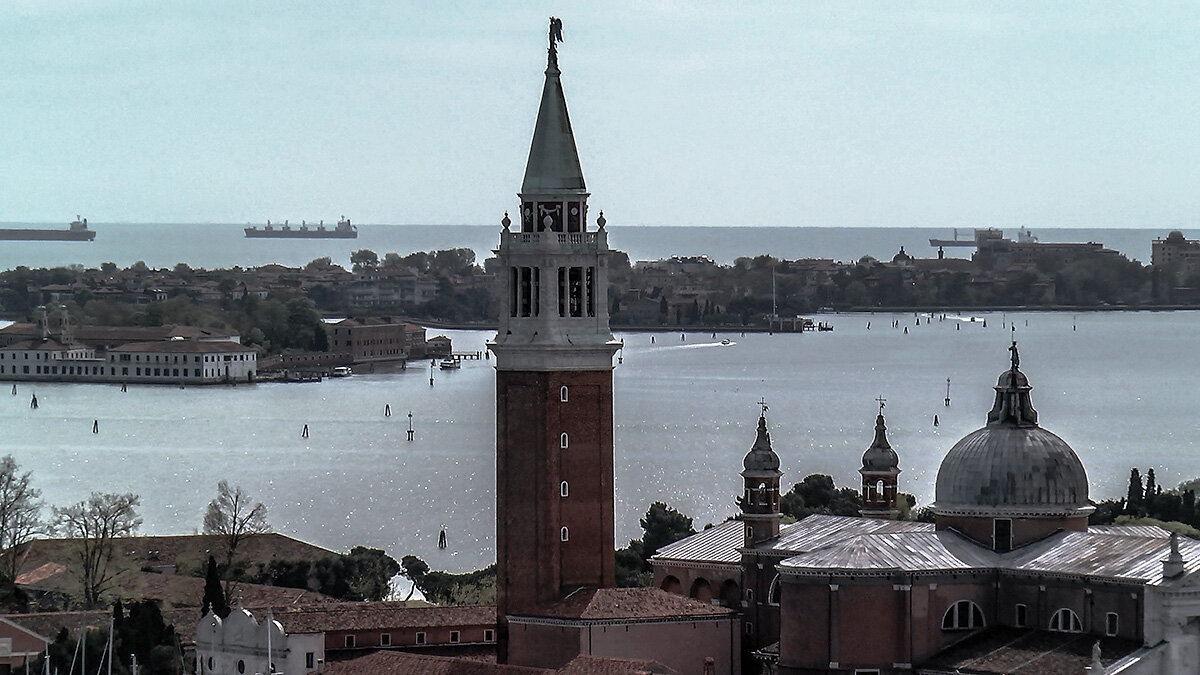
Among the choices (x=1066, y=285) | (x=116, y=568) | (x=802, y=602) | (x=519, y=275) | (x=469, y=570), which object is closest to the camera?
(x=802, y=602)

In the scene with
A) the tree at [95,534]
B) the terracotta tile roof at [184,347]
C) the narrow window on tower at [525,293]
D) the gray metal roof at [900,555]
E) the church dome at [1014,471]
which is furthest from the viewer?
the terracotta tile roof at [184,347]

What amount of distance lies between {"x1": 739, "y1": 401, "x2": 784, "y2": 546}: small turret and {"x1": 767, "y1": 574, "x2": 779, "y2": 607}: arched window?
0.66 m

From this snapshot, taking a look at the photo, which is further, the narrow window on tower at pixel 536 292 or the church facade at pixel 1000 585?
the narrow window on tower at pixel 536 292

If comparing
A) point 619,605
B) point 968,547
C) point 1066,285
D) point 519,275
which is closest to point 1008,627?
point 968,547

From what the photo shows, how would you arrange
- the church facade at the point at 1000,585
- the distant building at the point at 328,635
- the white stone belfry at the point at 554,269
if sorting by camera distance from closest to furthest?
the church facade at the point at 1000,585 → the distant building at the point at 328,635 → the white stone belfry at the point at 554,269

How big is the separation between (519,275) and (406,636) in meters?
3.95

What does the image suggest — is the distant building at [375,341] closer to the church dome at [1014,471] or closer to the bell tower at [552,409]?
the bell tower at [552,409]

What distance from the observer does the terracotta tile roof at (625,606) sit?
25.8m

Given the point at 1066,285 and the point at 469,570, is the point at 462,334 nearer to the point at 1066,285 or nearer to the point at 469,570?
the point at 1066,285

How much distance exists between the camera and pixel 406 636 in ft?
92.9

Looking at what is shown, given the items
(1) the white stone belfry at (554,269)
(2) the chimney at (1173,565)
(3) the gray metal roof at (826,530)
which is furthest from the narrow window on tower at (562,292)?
(2) the chimney at (1173,565)

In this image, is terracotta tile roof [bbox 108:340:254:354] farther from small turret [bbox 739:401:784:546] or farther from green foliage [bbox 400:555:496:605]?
small turret [bbox 739:401:784:546]

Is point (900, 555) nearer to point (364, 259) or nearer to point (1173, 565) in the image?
point (1173, 565)

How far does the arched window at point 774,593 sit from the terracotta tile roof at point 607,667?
298cm
